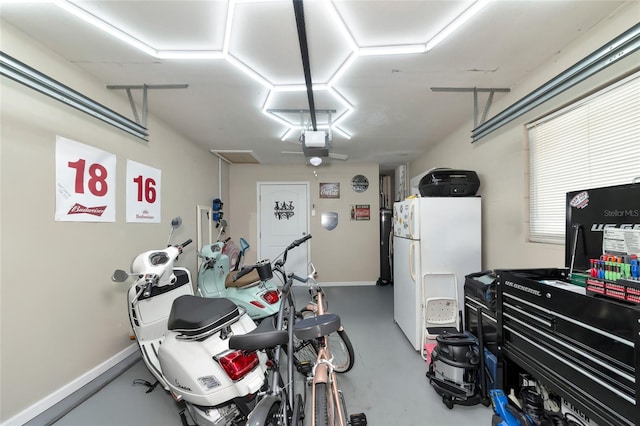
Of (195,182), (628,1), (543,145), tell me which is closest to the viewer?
(628,1)

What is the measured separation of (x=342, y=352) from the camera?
2.26 meters

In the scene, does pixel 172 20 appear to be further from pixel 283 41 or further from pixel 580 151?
pixel 580 151

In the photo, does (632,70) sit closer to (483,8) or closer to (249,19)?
(483,8)

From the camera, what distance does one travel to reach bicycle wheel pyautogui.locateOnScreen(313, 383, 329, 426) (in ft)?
3.39

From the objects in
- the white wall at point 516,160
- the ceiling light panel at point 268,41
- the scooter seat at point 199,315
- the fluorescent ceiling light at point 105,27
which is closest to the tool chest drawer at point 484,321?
the white wall at point 516,160

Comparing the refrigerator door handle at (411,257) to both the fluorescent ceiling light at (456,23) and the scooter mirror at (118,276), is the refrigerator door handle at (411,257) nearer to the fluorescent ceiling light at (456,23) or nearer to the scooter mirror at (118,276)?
the fluorescent ceiling light at (456,23)

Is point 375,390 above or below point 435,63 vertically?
below

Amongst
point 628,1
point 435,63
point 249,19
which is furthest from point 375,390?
point 628,1

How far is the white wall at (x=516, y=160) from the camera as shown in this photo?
4.66 feet

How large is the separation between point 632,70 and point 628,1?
1.14 ft

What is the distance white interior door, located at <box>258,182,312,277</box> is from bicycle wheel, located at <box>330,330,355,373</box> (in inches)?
105

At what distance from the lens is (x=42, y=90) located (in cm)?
127

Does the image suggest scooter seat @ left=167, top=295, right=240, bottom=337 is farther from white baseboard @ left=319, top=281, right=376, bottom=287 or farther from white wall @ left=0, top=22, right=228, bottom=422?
white baseboard @ left=319, top=281, right=376, bottom=287

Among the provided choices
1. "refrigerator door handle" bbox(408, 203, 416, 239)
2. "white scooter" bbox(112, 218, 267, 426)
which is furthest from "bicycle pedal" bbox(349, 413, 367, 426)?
"refrigerator door handle" bbox(408, 203, 416, 239)
